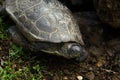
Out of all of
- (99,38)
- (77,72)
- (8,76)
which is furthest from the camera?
(99,38)

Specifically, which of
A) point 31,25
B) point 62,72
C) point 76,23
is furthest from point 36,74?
point 76,23

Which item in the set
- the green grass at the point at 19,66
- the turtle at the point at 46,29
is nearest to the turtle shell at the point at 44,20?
the turtle at the point at 46,29

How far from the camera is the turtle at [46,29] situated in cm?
349

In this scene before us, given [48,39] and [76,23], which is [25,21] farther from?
[76,23]

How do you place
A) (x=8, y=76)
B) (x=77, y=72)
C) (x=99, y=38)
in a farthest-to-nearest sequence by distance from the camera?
(x=99, y=38) < (x=77, y=72) < (x=8, y=76)

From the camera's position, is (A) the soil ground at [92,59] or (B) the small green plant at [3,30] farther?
(B) the small green plant at [3,30]

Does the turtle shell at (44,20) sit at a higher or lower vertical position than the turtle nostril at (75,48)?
higher

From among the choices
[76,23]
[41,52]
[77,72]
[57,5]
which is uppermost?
[57,5]

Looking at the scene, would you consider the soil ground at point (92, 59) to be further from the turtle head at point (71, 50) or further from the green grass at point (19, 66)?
the turtle head at point (71, 50)

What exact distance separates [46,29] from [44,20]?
0.12 meters

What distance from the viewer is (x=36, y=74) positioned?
349cm

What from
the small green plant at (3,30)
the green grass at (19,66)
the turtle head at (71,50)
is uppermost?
the small green plant at (3,30)

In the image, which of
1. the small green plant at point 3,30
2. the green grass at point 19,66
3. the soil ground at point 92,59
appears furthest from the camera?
the small green plant at point 3,30

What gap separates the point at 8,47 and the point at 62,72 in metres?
0.71
